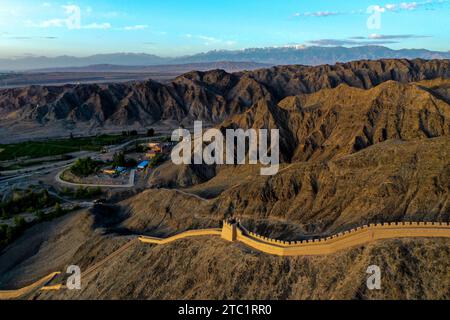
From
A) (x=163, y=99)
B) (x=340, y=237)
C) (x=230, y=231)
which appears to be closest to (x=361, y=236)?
(x=340, y=237)

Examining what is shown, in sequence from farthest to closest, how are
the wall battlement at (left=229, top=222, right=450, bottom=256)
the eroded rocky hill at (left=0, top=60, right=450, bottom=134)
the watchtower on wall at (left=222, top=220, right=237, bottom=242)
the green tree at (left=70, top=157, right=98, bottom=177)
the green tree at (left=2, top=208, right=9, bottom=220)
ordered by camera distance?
1. the eroded rocky hill at (left=0, top=60, right=450, bottom=134)
2. the green tree at (left=70, top=157, right=98, bottom=177)
3. the green tree at (left=2, top=208, right=9, bottom=220)
4. the watchtower on wall at (left=222, top=220, right=237, bottom=242)
5. the wall battlement at (left=229, top=222, right=450, bottom=256)

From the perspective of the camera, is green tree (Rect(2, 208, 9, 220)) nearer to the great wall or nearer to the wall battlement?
the great wall

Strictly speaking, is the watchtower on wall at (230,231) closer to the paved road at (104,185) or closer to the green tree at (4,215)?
the paved road at (104,185)

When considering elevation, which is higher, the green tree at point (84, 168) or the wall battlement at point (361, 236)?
the wall battlement at point (361, 236)

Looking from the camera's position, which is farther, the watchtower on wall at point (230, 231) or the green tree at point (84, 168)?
the green tree at point (84, 168)

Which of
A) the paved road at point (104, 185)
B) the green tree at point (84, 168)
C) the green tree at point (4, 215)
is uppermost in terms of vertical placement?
the green tree at point (84, 168)

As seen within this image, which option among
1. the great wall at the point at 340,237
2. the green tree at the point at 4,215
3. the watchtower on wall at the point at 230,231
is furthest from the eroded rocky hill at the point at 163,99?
the great wall at the point at 340,237

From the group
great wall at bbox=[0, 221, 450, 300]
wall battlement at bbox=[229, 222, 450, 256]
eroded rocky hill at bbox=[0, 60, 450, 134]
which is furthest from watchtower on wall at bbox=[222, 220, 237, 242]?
eroded rocky hill at bbox=[0, 60, 450, 134]

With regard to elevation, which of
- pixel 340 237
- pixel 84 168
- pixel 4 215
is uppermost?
pixel 340 237

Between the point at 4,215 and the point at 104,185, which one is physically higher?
the point at 104,185

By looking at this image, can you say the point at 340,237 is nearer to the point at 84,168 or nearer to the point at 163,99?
the point at 84,168

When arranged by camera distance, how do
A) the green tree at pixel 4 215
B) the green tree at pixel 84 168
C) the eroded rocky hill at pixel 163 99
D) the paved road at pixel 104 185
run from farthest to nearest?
the eroded rocky hill at pixel 163 99 → the green tree at pixel 84 168 → the paved road at pixel 104 185 → the green tree at pixel 4 215

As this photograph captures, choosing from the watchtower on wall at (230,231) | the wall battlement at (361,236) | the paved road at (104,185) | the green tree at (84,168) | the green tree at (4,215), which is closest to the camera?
the wall battlement at (361,236)

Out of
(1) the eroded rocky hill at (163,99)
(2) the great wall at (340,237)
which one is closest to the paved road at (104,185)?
(2) the great wall at (340,237)
